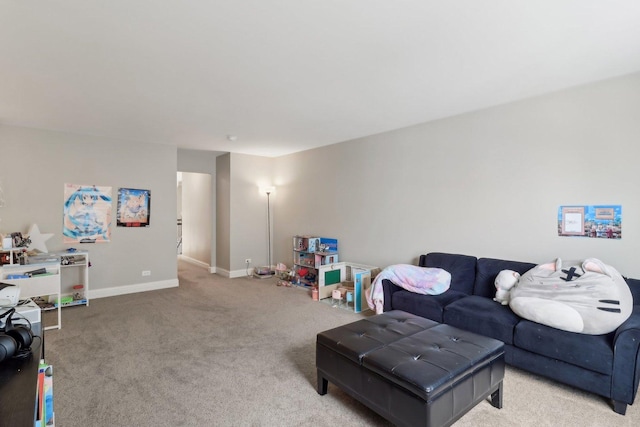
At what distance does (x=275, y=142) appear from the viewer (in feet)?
17.6

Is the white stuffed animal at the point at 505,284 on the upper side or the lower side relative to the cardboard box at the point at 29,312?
lower

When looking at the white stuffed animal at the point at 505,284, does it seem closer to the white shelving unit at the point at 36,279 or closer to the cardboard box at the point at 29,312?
the cardboard box at the point at 29,312

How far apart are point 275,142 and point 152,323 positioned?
3.23m

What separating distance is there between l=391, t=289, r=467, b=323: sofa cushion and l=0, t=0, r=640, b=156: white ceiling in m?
2.10

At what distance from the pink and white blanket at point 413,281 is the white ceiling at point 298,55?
188 centimetres

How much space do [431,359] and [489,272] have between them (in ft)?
6.17

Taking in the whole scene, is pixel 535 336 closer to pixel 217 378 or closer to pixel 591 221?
pixel 591 221

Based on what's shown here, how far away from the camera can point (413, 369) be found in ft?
5.89

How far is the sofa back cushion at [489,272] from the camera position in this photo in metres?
3.26

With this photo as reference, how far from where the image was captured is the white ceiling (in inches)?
74.4

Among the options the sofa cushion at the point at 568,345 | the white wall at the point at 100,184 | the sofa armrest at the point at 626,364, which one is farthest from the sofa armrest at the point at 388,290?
the white wall at the point at 100,184

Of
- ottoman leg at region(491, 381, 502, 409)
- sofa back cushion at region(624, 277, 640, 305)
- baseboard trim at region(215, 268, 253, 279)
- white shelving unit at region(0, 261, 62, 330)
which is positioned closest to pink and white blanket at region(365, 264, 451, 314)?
ottoman leg at region(491, 381, 502, 409)

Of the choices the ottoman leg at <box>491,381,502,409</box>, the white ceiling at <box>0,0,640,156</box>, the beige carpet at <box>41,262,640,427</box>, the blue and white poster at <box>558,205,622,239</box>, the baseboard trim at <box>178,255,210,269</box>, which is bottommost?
the beige carpet at <box>41,262,640,427</box>

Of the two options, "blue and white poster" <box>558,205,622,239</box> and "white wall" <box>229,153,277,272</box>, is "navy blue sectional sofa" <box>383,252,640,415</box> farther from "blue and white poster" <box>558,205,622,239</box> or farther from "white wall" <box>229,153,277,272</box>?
"white wall" <box>229,153,277,272</box>
